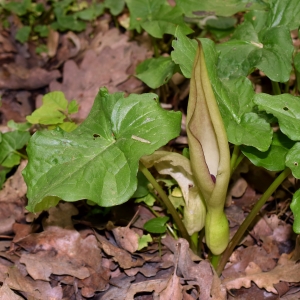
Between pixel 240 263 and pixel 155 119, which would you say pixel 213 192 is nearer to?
pixel 155 119

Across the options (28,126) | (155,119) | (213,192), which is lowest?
(28,126)

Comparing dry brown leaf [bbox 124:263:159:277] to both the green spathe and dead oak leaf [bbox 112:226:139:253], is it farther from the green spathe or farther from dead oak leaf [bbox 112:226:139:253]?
the green spathe

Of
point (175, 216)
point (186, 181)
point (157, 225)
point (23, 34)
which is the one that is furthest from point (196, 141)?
point (23, 34)

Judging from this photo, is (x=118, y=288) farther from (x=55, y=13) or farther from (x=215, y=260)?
(x=55, y=13)

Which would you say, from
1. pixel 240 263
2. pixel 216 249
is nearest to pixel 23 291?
pixel 216 249

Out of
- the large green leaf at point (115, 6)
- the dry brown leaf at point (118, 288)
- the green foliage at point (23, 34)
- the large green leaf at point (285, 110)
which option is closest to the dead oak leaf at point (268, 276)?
the dry brown leaf at point (118, 288)

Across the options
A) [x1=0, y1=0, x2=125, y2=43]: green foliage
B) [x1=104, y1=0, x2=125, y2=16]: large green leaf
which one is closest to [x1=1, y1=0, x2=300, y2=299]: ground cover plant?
[x1=104, y1=0, x2=125, y2=16]: large green leaf
